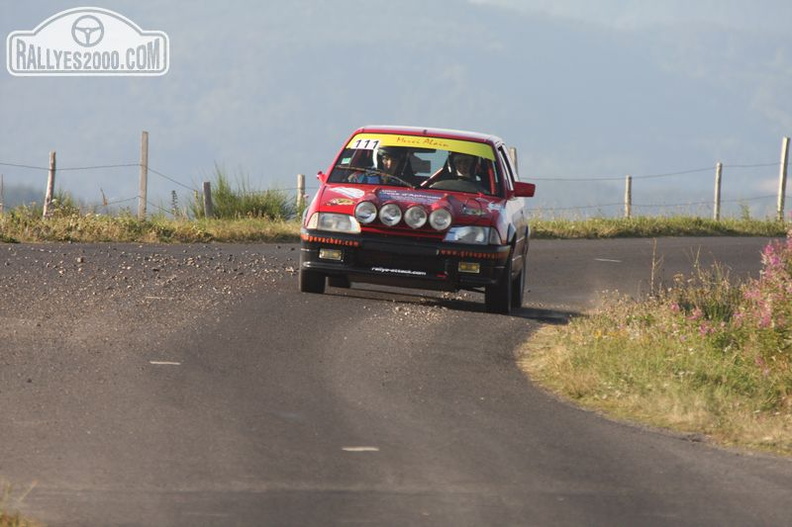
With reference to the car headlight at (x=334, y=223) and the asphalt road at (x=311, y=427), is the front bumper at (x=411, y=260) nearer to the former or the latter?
the car headlight at (x=334, y=223)

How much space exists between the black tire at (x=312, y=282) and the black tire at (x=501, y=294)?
5.99 ft

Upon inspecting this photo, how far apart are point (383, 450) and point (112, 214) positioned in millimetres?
19016

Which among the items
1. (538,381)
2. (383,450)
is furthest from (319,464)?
(538,381)

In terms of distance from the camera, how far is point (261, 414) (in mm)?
9086

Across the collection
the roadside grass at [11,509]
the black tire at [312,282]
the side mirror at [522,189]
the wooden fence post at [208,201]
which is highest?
the side mirror at [522,189]

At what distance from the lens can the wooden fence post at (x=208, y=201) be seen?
1137 inches

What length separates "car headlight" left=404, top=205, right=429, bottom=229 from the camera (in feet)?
48.2

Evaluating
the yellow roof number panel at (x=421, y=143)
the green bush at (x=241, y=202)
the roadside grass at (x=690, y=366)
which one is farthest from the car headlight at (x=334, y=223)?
the green bush at (x=241, y=202)

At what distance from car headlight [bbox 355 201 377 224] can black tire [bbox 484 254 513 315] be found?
1419 mm

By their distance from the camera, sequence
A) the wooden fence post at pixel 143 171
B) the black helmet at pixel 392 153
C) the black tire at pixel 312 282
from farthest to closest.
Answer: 1. the wooden fence post at pixel 143 171
2. the black helmet at pixel 392 153
3. the black tire at pixel 312 282

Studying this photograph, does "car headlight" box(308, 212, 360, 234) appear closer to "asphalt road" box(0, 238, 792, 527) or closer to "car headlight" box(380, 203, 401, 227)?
"car headlight" box(380, 203, 401, 227)

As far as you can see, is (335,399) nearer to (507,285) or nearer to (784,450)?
(784,450)

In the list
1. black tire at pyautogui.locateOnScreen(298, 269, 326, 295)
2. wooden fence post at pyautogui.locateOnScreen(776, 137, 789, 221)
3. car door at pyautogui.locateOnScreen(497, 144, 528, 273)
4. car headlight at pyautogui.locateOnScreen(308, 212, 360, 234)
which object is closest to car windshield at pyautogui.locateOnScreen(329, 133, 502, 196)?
car door at pyautogui.locateOnScreen(497, 144, 528, 273)

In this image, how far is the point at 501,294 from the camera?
1513 cm
